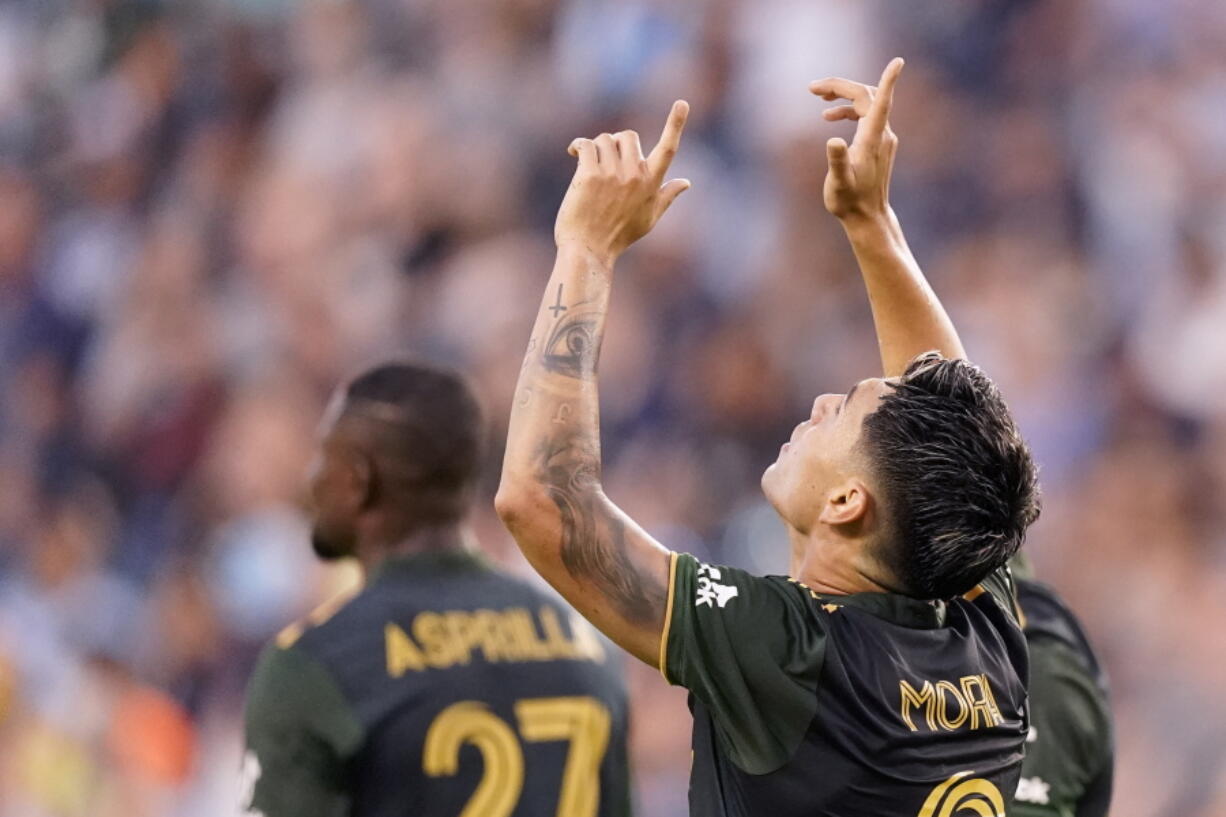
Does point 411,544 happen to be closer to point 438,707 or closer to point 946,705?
point 438,707

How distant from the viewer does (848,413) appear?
10.4 feet

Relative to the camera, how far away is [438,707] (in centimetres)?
421

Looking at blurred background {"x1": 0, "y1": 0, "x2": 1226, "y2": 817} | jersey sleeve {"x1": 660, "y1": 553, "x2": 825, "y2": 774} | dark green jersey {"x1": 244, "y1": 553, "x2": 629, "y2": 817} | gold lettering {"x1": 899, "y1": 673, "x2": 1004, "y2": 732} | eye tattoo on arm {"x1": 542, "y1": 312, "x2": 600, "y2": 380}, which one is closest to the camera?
jersey sleeve {"x1": 660, "y1": 553, "x2": 825, "y2": 774}

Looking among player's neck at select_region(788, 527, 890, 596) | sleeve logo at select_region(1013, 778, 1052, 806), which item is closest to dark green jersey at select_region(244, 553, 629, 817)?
sleeve logo at select_region(1013, 778, 1052, 806)

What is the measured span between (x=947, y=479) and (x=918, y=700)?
0.36 metres

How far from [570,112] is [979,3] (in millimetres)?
2211

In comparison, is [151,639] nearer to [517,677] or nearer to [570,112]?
[570,112]

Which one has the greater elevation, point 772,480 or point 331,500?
point 772,480

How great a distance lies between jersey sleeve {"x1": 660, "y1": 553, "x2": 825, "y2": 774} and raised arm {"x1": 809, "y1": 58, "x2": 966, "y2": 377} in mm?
940

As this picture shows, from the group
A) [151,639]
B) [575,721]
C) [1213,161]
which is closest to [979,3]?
[1213,161]

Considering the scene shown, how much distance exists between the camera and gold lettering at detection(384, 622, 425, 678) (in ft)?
13.8

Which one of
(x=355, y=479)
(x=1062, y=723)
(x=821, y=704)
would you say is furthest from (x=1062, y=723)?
(x=355, y=479)

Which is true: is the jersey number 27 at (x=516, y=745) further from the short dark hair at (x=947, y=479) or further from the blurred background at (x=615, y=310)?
→ the blurred background at (x=615, y=310)

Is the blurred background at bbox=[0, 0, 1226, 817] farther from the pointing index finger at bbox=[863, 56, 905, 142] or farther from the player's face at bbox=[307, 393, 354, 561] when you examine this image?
the pointing index finger at bbox=[863, 56, 905, 142]
